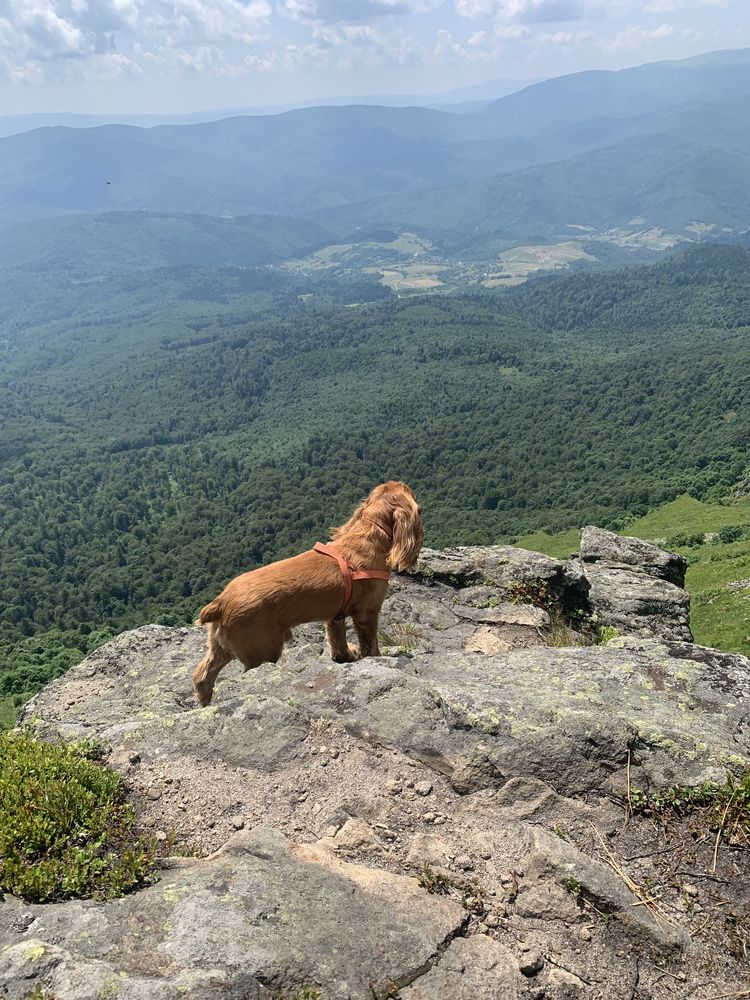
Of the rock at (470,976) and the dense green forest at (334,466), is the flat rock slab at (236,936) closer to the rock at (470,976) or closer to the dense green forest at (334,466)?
the rock at (470,976)

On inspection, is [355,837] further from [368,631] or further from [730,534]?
[730,534]

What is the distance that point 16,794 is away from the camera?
4117 mm

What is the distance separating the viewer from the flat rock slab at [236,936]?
304cm

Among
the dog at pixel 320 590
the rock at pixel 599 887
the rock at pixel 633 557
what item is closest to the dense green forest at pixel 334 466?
the rock at pixel 633 557

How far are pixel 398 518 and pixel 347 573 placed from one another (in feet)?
2.94

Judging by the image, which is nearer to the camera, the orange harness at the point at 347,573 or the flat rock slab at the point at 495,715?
the flat rock slab at the point at 495,715

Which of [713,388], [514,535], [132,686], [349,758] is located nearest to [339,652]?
[349,758]

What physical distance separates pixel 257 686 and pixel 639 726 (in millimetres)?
3703

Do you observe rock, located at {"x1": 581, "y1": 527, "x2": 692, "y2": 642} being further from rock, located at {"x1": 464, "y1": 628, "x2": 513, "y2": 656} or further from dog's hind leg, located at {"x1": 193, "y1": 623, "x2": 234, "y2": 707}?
dog's hind leg, located at {"x1": 193, "y1": 623, "x2": 234, "y2": 707}

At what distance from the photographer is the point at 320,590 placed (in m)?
6.73

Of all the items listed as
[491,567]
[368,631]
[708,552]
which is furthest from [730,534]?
[368,631]

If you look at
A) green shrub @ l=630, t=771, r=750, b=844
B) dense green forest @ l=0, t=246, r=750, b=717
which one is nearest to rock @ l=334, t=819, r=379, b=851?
green shrub @ l=630, t=771, r=750, b=844

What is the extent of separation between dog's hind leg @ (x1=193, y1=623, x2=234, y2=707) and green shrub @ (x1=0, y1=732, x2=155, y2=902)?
2.04m

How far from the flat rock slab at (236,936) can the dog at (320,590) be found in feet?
9.39
